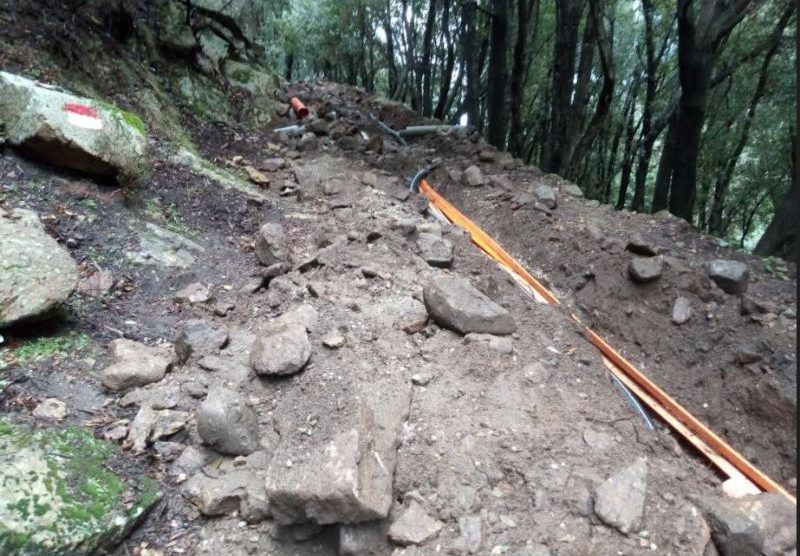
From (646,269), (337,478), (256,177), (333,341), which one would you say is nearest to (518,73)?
(256,177)

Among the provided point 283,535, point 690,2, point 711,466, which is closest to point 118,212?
point 283,535

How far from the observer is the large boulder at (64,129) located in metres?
3.75

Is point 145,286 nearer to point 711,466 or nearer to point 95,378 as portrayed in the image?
point 95,378

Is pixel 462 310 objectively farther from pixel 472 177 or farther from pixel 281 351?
pixel 472 177

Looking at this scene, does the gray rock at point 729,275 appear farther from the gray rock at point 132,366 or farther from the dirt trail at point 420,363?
the gray rock at point 132,366

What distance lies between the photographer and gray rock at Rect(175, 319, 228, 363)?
3.04 metres

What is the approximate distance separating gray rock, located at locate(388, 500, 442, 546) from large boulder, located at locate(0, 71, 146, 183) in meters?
3.41

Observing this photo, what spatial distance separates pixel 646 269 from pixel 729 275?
2.07 feet

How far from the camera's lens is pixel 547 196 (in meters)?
6.18

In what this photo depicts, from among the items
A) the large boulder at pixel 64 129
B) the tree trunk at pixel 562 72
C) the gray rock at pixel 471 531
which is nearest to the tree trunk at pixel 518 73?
the tree trunk at pixel 562 72

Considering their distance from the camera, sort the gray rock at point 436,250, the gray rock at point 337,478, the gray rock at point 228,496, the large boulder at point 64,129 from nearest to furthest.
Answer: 1. the gray rock at point 337,478
2. the gray rock at point 228,496
3. the large boulder at point 64,129
4. the gray rock at point 436,250

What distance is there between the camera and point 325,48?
66.0ft

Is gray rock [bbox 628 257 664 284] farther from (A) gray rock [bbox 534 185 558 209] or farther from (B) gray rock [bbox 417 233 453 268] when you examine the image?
(B) gray rock [bbox 417 233 453 268]

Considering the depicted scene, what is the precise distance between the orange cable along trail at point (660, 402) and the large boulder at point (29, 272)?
138 inches
